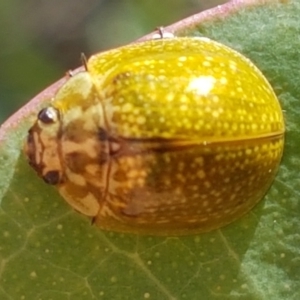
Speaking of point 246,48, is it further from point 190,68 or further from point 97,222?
point 97,222

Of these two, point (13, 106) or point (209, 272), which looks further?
point (13, 106)

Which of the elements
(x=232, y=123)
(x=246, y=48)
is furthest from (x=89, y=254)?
(x=246, y=48)

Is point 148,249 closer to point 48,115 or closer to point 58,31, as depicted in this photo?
point 48,115

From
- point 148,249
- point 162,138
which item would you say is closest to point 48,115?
point 162,138

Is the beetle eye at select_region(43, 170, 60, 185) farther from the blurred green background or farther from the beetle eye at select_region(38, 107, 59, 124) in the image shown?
the blurred green background

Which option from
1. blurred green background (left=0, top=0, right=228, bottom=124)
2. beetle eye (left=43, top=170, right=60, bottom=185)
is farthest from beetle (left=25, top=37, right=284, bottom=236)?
blurred green background (left=0, top=0, right=228, bottom=124)

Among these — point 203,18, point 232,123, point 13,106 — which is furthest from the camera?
point 13,106
